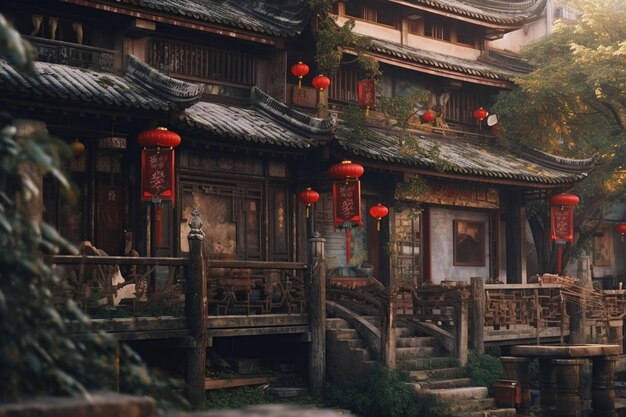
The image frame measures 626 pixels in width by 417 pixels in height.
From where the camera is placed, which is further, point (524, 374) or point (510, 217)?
point (510, 217)

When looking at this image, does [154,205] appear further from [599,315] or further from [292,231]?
[599,315]

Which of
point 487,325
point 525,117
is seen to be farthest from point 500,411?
point 525,117

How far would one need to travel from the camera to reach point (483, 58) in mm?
24969

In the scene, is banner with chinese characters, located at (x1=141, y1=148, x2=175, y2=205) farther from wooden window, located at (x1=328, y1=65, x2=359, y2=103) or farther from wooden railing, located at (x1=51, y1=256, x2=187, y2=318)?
wooden window, located at (x1=328, y1=65, x2=359, y2=103)

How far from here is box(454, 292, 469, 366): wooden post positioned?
615 inches

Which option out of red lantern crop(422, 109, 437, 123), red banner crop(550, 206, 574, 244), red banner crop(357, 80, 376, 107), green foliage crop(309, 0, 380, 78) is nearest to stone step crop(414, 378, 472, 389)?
green foliage crop(309, 0, 380, 78)

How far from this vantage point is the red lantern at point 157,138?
49.4 ft

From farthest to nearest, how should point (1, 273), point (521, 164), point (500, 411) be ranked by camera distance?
point (521, 164)
point (500, 411)
point (1, 273)

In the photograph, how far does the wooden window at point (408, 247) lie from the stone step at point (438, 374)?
17.6 feet

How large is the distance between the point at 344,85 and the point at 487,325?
6.28 meters

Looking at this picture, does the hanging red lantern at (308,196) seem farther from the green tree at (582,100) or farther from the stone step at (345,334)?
the green tree at (582,100)

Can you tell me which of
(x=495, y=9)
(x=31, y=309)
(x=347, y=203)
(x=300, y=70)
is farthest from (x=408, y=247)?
(x=31, y=309)

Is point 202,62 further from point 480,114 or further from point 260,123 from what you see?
point 480,114

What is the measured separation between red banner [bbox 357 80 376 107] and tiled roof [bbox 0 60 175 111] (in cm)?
529
